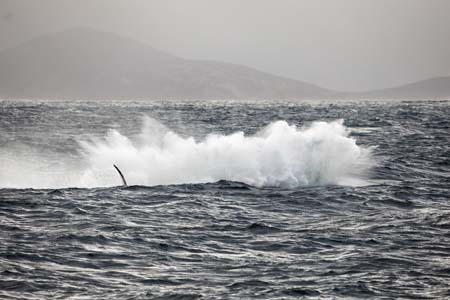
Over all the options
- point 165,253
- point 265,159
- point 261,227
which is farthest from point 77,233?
point 265,159

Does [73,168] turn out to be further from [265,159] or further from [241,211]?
[241,211]

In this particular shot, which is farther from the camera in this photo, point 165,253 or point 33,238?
point 33,238

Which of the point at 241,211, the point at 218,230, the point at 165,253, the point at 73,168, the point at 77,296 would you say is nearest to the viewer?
the point at 77,296

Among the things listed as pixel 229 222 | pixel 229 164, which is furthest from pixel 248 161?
pixel 229 222

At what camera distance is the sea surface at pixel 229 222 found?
42.6 ft

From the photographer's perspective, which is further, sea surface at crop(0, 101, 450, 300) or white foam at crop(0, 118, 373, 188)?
white foam at crop(0, 118, 373, 188)

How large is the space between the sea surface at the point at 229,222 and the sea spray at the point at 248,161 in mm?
63

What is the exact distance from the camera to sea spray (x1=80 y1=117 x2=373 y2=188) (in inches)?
1066

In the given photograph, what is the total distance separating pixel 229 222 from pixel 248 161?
367 inches

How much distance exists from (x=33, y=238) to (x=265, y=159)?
13018 millimetres

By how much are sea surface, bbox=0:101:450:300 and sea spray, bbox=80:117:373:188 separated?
63mm

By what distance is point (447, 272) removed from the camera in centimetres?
1378

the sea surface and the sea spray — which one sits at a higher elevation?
the sea spray

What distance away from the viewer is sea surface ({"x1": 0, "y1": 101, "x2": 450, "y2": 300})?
12984 mm
